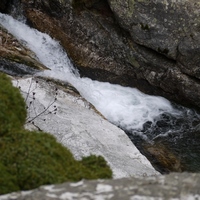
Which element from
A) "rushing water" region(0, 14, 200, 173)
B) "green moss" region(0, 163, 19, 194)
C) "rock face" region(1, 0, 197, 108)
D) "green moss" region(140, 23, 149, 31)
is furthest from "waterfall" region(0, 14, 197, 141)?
"green moss" region(0, 163, 19, 194)

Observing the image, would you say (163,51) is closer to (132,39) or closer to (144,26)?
(144,26)

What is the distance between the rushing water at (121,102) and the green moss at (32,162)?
6.62 metres

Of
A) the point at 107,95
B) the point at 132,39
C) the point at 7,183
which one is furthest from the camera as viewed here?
the point at 132,39

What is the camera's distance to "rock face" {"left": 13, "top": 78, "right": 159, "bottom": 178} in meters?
8.52

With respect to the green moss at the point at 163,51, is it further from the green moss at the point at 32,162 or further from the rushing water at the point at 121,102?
the green moss at the point at 32,162

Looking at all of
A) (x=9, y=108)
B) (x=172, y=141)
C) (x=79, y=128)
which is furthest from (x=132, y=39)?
(x=9, y=108)

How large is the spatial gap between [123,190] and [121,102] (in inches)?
409

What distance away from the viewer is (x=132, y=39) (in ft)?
49.6

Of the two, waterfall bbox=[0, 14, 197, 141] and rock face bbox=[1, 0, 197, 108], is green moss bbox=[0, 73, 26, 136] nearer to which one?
waterfall bbox=[0, 14, 197, 141]

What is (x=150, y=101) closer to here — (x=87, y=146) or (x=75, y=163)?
(x=87, y=146)

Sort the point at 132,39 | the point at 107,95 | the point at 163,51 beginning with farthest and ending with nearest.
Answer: the point at 132,39
the point at 107,95
the point at 163,51

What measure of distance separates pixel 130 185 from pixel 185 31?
10.3 m

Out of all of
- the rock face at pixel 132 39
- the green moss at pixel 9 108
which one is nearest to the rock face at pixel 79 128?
the green moss at pixel 9 108

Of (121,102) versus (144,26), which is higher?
(144,26)
